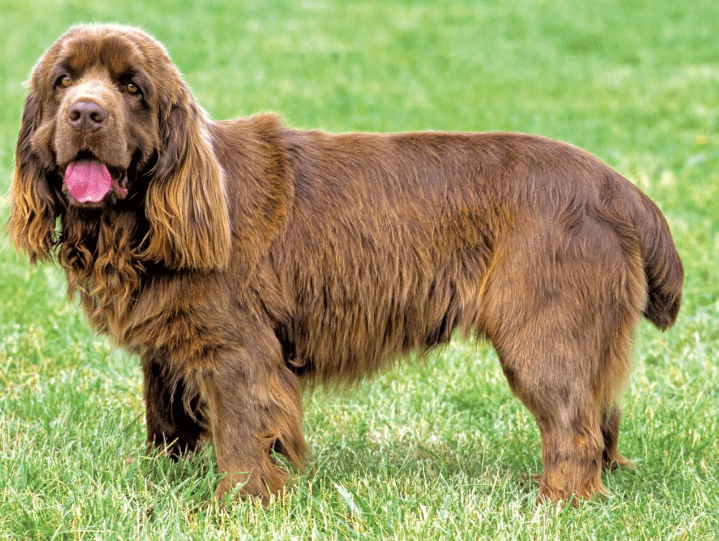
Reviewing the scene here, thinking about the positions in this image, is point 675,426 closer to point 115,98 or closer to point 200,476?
point 200,476

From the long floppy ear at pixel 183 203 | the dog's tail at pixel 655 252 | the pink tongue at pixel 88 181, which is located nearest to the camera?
the pink tongue at pixel 88 181

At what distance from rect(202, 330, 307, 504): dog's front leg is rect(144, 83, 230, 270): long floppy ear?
0.37 meters

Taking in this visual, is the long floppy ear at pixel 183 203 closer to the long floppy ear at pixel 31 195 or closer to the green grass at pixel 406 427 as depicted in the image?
the long floppy ear at pixel 31 195

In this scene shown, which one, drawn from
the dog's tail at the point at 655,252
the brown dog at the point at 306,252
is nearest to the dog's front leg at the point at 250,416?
the brown dog at the point at 306,252

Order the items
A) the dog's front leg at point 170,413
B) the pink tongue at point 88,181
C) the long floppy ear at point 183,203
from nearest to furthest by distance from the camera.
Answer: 1. the pink tongue at point 88,181
2. the long floppy ear at point 183,203
3. the dog's front leg at point 170,413

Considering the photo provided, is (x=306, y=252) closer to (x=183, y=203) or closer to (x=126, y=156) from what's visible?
(x=183, y=203)

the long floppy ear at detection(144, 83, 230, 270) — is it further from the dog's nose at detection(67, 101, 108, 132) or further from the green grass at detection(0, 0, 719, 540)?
the green grass at detection(0, 0, 719, 540)

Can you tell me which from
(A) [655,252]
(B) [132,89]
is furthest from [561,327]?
(B) [132,89]

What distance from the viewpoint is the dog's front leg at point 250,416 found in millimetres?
3449

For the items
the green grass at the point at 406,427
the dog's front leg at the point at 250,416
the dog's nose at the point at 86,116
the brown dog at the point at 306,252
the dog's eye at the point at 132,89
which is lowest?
the green grass at the point at 406,427

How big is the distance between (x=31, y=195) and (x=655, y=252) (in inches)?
91.6

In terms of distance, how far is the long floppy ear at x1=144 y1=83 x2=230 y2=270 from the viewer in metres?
3.35

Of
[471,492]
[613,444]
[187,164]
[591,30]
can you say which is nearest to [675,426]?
[613,444]

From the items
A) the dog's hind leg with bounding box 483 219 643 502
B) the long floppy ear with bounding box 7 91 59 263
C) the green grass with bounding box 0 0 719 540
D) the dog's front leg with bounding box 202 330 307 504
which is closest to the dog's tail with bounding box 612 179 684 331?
the dog's hind leg with bounding box 483 219 643 502
